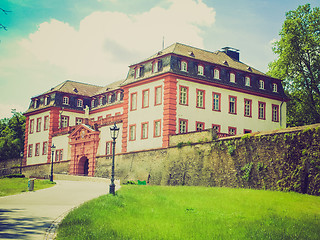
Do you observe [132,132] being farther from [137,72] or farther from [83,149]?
[83,149]

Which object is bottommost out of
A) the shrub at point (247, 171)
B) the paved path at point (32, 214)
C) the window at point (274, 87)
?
the paved path at point (32, 214)

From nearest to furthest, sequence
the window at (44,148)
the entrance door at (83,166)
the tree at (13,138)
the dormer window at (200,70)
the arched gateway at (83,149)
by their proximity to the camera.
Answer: the dormer window at (200,70) → the arched gateway at (83,149) → the entrance door at (83,166) → the window at (44,148) → the tree at (13,138)

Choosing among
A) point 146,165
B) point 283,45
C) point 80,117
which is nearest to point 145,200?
point 146,165

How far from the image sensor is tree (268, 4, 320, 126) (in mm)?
51656

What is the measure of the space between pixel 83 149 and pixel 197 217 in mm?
37880

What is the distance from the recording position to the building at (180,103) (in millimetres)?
43125

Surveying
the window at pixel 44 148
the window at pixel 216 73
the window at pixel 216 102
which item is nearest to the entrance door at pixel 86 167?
the window at pixel 44 148

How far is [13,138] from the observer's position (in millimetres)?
76812

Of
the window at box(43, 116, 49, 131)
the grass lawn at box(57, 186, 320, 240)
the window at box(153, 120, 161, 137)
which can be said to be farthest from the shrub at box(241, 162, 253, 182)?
the window at box(43, 116, 49, 131)

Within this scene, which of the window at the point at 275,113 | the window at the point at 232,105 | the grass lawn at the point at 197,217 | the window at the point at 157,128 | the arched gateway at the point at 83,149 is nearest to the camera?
the grass lawn at the point at 197,217

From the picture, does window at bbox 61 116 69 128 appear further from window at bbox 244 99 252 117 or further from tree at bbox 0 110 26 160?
window at bbox 244 99 252 117

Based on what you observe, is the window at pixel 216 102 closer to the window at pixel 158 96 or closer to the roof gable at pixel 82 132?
the window at pixel 158 96

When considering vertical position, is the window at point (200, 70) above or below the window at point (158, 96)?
above

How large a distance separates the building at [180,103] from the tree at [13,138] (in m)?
18.4
